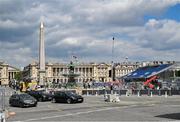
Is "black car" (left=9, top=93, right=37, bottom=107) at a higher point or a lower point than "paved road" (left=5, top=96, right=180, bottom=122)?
higher

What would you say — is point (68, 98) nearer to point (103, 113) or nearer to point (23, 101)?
point (23, 101)

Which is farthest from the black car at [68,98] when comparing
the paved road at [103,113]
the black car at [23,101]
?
the paved road at [103,113]

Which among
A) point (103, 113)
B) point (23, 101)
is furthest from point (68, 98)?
point (103, 113)

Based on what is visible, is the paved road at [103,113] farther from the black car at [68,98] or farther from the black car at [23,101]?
the black car at [68,98]

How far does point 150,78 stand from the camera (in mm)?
97062

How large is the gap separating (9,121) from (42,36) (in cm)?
6965

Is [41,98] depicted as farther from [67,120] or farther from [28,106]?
[67,120]

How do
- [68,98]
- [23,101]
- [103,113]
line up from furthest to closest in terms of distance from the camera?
1. [68,98]
2. [23,101]
3. [103,113]

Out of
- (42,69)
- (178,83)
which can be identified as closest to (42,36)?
(42,69)

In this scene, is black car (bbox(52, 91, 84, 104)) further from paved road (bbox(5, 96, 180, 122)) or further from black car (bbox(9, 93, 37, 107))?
paved road (bbox(5, 96, 180, 122))

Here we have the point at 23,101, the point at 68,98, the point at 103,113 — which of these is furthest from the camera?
the point at 68,98

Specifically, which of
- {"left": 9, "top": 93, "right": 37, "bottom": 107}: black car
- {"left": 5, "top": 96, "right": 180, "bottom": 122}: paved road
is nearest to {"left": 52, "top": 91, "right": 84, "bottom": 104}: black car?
{"left": 9, "top": 93, "right": 37, "bottom": 107}: black car

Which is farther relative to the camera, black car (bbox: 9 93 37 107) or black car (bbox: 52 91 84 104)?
black car (bbox: 52 91 84 104)

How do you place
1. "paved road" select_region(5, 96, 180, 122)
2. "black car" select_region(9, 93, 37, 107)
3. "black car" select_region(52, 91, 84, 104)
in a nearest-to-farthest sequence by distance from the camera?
"paved road" select_region(5, 96, 180, 122) → "black car" select_region(9, 93, 37, 107) → "black car" select_region(52, 91, 84, 104)
